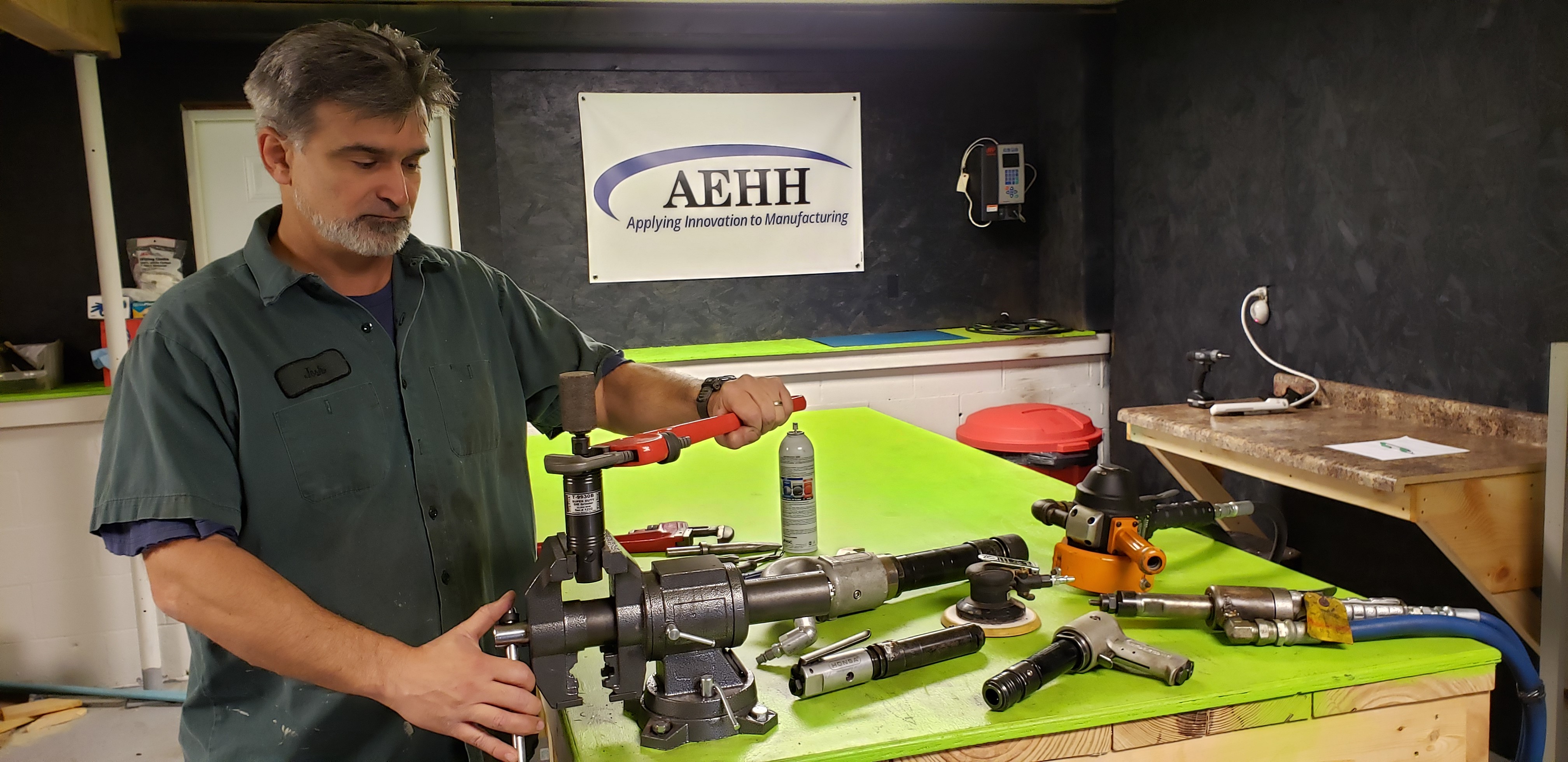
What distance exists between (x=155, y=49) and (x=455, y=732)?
4019mm

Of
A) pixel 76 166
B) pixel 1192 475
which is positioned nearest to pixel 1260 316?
pixel 1192 475

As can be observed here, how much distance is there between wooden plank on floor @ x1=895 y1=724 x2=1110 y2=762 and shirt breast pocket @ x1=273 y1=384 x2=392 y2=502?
33.9 inches

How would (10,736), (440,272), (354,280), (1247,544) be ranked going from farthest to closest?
(10,736) < (1247,544) < (440,272) < (354,280)

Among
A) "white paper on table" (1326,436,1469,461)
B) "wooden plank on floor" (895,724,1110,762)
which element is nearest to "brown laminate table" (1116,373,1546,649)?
"white paper on table" (1326,436,1469,461)

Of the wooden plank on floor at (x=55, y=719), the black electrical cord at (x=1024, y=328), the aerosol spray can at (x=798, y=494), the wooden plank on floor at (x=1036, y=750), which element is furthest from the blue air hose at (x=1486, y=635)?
the wooden plank on floor at (x=55, y=719)

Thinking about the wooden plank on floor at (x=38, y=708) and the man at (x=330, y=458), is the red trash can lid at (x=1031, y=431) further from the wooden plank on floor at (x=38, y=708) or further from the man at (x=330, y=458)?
the wooden plank on floor at (x=38, y=708)

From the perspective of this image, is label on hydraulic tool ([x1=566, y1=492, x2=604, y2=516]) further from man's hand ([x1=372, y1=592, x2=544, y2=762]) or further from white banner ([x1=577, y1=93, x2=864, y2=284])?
white banner ([x1=577, y1=93, x2=864, y2=284])

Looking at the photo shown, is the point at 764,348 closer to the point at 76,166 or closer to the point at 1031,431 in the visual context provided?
the point at 1031,431

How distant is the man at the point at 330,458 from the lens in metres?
1.16

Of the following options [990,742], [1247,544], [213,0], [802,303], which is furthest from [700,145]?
[990,742]

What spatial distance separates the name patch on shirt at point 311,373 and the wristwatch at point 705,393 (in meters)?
0.59

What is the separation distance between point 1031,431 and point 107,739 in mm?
3512

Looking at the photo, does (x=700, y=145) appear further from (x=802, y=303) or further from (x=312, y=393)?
(x=312, y=393)

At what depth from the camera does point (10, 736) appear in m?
3.30
